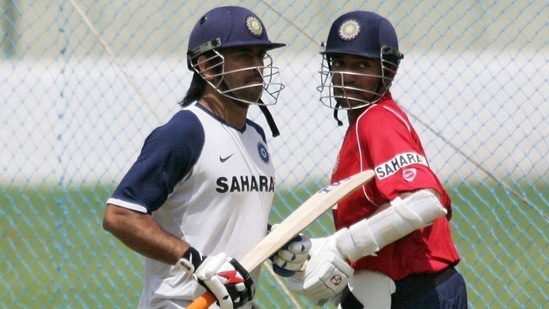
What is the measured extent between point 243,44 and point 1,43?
6.09m

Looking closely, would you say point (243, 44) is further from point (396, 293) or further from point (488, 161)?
point (488, 161)

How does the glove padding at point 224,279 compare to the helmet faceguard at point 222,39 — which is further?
the helmet faceguard at point 222,39

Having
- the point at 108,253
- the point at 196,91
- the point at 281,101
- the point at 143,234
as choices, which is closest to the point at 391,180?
the point at 196,91

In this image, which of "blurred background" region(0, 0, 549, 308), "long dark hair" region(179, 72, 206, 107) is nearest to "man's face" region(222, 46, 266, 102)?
"long dark hair" region(179, 72, 206, 107)

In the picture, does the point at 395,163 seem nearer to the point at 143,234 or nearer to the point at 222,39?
the point at 222,39

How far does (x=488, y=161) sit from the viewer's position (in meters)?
10.1

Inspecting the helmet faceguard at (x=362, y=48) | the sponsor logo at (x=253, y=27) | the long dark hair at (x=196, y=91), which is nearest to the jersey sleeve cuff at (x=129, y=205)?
the long dark hair at (x=196, y=91)

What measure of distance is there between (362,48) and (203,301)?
115 cm

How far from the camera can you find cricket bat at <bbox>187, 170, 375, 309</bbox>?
3971mm

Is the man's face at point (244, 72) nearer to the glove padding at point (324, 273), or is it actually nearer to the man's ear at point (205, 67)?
the man's ear at point (205, 67)

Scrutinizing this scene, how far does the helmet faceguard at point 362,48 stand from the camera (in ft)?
14.3

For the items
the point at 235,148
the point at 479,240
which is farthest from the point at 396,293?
the point at 479,240

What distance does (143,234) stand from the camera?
3.83 meters

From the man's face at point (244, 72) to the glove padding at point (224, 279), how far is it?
2.08 ft
